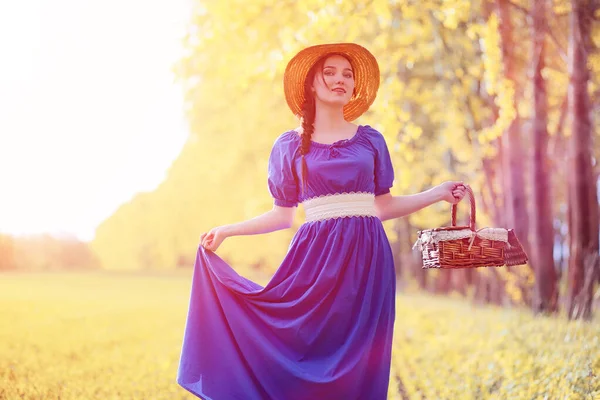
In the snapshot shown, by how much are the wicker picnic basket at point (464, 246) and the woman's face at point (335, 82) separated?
870 millimetres

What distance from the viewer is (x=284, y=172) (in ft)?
13.0

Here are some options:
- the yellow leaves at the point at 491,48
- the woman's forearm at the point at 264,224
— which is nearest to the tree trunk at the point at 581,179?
the yellow leaves at the point at 491,48

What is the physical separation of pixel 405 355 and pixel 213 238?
4915mm

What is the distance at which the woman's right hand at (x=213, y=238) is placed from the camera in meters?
3.97

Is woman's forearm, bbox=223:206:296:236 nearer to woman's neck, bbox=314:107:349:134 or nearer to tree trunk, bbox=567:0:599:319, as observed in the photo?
woman's neck, bbox=314:107:349:134

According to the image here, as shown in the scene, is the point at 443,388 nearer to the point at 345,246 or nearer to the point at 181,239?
the point at 345,246

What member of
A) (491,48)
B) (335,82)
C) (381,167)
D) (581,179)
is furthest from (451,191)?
(581,179)

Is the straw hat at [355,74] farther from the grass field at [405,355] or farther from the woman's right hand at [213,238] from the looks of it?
the grass field at [405,355]

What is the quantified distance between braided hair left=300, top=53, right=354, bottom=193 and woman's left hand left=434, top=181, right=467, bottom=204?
2.51 ft

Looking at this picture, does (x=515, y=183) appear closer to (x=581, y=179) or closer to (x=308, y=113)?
(x=581, y=179)

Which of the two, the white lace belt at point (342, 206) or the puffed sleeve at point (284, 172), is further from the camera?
the puffed sleeve at point (284, 172)

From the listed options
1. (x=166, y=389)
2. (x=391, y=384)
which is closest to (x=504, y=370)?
(x=391, y=384)

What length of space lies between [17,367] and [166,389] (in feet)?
5.13

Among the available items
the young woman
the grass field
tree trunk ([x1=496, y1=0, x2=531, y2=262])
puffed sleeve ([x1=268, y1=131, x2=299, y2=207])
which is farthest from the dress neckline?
tree trunk ([x1=496, y1=0, x2=531, y2=262])
